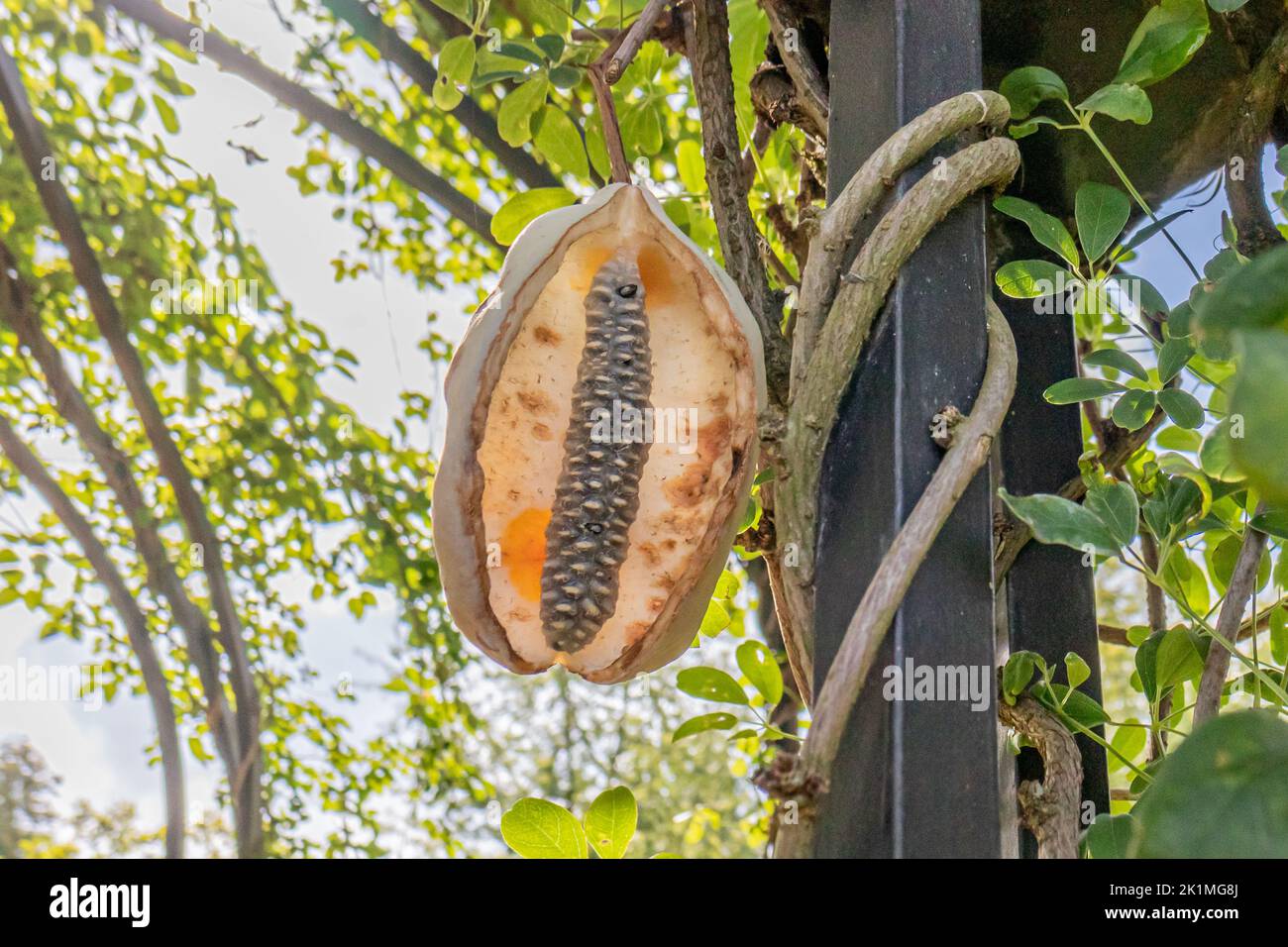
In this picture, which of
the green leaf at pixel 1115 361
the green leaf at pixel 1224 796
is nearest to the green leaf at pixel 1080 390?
the green leaf at pixel 1115 361

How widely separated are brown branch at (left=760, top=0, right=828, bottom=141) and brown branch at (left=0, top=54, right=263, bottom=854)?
1.37 meters

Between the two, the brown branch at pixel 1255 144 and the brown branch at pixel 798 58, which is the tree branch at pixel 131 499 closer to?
the brown branch at pixel 798 58

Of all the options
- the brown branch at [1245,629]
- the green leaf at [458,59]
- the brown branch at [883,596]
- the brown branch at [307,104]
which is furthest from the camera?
the brown branch at [307,104]

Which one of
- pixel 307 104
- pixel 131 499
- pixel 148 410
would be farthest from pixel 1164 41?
pixel 131 499

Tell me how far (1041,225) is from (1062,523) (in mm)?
177

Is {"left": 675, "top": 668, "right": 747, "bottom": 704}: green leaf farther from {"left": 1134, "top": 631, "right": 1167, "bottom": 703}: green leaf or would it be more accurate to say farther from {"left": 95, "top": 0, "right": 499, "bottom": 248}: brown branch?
{"left": 95, "top": 0, "right": 499, "bottom": 248}: brown branch

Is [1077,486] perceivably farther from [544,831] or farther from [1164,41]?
[544,831]

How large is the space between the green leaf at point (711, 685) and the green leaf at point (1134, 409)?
22 cm

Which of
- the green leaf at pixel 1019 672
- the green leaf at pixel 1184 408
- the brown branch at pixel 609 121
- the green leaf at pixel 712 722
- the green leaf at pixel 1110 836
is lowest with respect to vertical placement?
the green leaf at pixel 1110 836

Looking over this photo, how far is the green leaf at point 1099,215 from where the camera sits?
51cm

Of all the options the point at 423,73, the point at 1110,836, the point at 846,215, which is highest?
the point at 423,73

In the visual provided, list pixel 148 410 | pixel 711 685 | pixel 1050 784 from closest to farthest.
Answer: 1. pixel 1050 784
2. pixel 711 685
3. pixel 148 410

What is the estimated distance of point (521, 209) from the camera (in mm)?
635
